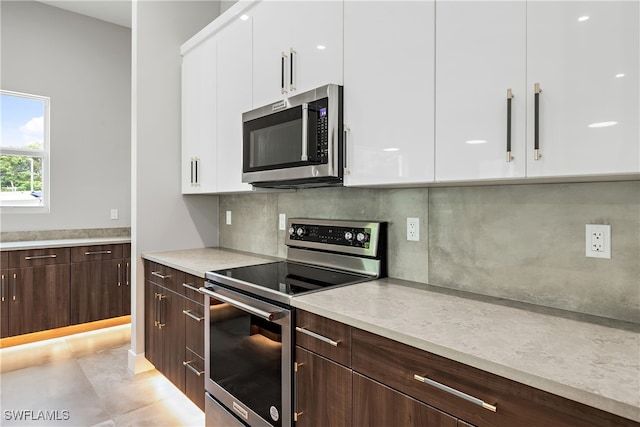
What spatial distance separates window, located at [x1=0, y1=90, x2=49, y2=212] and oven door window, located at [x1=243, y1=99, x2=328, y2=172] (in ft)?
9.34

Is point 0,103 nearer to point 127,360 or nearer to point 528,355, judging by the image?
point 127,360

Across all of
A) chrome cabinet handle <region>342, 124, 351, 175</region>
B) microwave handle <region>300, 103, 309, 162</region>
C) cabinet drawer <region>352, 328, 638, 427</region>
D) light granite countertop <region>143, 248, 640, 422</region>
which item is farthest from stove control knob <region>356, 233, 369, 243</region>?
cabinet drawer <region>352, 328, 638, 427</region>

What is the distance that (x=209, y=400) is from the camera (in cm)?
199

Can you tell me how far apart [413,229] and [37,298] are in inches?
132

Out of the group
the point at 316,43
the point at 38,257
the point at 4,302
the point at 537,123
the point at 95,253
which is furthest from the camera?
the point at 95,253

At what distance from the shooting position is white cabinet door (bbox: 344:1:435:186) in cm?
137

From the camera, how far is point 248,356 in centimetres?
173

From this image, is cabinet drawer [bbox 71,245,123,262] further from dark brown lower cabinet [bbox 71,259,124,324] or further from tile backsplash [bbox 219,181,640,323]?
tile backsplash [bbox 219,181,640,323]

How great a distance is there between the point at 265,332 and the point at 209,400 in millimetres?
683

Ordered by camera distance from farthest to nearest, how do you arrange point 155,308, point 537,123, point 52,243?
point 52,243 < point 155,308 < point 537,123

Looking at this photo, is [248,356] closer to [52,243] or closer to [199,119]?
[199,119]

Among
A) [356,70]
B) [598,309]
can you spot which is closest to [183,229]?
[356,70]

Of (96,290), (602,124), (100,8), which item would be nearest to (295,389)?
(602,124)

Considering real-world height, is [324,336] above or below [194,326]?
above
